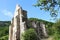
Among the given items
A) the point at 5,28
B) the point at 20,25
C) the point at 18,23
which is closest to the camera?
the point at 20,25

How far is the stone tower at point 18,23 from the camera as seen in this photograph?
56.9 meters

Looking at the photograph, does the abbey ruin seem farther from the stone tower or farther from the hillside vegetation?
the hillside vegetation

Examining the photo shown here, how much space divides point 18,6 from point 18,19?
366 centimetres

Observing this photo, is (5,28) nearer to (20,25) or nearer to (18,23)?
(18,23)

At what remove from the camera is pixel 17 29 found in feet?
194

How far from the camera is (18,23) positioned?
197 feet

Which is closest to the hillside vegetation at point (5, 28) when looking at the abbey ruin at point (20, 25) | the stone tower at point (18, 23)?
the abbey ruin at point (20, 25)

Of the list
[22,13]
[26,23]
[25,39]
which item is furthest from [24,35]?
[22,13]

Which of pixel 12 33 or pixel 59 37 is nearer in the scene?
pixel 59 37

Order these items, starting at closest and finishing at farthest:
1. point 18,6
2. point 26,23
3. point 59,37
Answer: point 59,37 → point 26,23 → point 18,6

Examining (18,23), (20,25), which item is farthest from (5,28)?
(20,25)

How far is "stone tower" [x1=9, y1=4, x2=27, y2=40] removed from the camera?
2240 inches

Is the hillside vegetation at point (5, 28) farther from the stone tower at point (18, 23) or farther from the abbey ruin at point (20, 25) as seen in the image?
the stone tower at point (18, 23)

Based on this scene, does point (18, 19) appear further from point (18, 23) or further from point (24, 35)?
point (24, 35)
